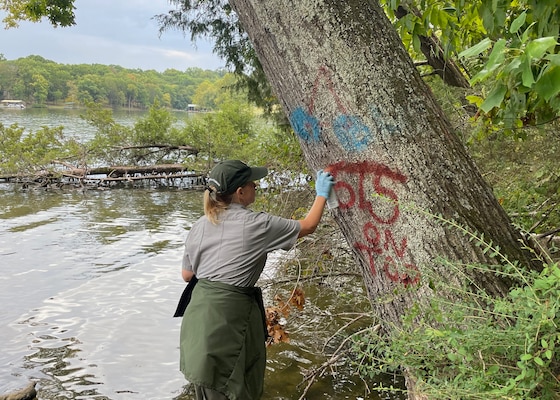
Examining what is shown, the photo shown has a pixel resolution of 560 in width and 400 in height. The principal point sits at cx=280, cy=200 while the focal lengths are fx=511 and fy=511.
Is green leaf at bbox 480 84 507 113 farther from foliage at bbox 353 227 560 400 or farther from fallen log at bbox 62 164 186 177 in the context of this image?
fallen log at bbox 62 164 186 177

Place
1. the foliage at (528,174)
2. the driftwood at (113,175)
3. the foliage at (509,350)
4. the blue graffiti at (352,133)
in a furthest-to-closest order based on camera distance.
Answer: the driftwood at (113,175) → the foliage at (528,174) → the blue graffiti at (352,133) → the foliage at (509,350)

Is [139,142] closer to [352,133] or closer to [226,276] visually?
[226,276]

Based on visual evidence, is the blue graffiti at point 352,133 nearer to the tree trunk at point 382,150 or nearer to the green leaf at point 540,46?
the tree trunk at point 382,150

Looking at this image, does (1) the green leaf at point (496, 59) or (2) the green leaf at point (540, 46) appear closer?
(2) the green leaf at point (540, 46)

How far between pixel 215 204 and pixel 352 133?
1015mm

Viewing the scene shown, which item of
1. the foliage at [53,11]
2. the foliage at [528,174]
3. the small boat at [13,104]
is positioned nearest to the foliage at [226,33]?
the foliage at [53,11]

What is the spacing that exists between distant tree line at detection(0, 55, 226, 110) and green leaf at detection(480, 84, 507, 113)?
163ft

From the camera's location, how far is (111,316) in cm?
720

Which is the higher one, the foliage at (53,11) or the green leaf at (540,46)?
the foliage at (53,11)

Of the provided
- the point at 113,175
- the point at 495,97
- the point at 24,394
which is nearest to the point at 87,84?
the point at 113,175

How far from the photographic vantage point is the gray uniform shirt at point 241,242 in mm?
2898

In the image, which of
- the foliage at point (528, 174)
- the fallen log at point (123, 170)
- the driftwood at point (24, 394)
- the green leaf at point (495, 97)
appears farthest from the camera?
the fallen log at point (123, 170)

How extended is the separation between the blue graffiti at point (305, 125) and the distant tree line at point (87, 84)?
48951mm

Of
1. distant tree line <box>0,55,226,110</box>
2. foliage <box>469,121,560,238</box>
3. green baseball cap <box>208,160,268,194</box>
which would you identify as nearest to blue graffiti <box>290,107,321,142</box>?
green baseball cap <box>208,160,268,194</box>
